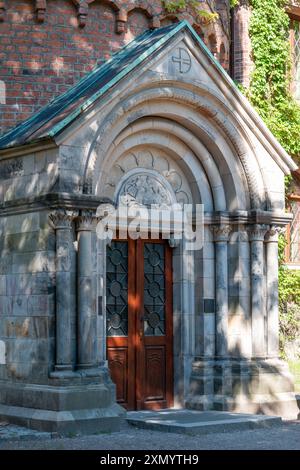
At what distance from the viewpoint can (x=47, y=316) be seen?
11930mm

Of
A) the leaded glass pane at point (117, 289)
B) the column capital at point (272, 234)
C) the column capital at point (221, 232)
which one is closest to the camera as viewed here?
the leaded glass pane at point (117, 289)

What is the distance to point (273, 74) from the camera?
18562 millimetres

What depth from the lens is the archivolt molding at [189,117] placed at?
12398 millimetres

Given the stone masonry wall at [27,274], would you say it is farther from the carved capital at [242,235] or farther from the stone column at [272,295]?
the stone column at [272,295]

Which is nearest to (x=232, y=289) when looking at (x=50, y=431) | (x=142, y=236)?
(x=142, y=236)

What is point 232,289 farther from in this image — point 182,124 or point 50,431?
point 50,431

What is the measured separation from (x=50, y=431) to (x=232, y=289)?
12.8ft

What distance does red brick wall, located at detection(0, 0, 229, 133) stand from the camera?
13.6 meters

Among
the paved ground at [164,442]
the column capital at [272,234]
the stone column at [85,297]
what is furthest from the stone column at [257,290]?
the stone column at [85,297]

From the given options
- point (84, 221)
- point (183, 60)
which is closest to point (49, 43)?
point (183, 60)

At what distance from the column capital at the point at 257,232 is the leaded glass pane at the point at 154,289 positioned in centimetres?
130

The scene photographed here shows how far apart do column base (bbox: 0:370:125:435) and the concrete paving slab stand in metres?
0.50

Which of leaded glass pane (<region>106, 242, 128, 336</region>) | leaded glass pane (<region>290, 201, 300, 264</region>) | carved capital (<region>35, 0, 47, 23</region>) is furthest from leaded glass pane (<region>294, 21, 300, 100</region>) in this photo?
leaded glass pane (<region>106, 242, 128, 336</region>)

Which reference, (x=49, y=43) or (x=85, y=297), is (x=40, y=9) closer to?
(x=49, y=43)
